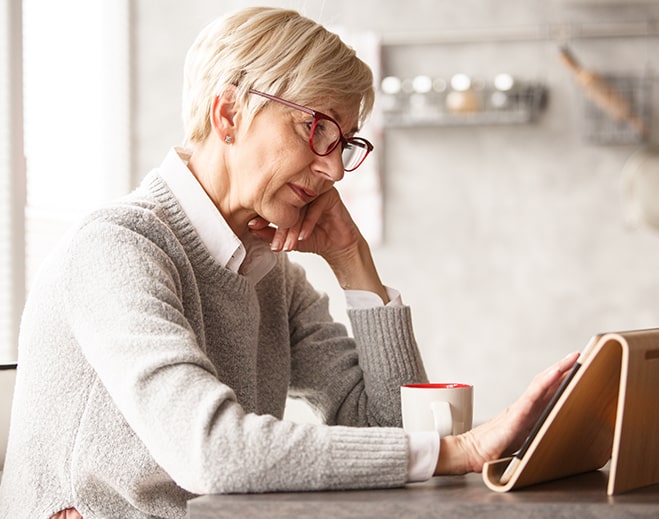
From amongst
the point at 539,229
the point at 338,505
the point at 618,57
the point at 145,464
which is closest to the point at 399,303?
the point at 145,464

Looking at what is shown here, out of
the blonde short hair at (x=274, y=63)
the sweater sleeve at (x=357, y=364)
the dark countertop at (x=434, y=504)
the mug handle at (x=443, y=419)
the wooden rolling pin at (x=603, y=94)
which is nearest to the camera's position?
the dark countertop at (x=434, y=504)

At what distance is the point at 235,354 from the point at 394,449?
18.3 inches

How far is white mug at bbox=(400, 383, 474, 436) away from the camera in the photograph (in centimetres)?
108

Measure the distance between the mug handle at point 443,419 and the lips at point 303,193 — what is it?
42 centimetres

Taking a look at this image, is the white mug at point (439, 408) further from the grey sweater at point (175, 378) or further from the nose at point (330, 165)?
the nose at point (330, 165)

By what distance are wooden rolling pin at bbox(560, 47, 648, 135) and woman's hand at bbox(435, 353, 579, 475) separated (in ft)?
7.92

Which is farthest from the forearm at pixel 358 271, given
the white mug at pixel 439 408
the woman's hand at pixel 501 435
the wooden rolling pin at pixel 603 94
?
the wooden rolling pin at pixel 603 94

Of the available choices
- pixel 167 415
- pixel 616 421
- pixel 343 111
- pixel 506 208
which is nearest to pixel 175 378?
pixel 167 415

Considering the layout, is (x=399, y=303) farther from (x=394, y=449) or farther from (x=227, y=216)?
(x=394, y=449)

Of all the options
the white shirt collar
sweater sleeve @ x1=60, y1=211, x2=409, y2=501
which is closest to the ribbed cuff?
sweater sleeve @ x1=60, y1=211, x2=409, y2=501

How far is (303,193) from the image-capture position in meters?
1.37

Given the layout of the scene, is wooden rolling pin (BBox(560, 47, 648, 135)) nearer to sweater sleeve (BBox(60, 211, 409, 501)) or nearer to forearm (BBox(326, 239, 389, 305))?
forearm (BBox(326, 239, 389, 305))

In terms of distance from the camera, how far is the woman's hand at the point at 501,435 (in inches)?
37.3

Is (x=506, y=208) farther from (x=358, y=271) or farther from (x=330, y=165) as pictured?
(x=330, y=165)
